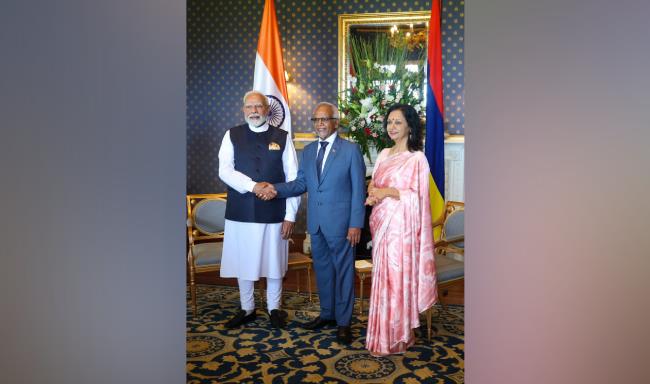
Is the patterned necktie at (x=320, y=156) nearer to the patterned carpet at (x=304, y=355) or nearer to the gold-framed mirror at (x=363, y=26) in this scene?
the patterned carpet at (x=304, y=355)

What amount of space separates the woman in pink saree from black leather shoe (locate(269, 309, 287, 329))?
69cm

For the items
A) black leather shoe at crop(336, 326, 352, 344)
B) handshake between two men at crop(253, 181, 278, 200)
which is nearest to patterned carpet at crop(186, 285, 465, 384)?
black leather shoe at crop(336, 326, 352, 344)

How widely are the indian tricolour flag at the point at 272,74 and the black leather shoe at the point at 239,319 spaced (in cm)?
208

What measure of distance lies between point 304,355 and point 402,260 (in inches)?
30.3

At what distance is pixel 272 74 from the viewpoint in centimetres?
514

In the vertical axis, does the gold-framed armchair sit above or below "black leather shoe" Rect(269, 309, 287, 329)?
above

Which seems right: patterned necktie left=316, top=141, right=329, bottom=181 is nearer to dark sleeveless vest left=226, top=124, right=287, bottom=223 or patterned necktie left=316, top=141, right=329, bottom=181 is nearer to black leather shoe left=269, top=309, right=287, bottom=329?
dark sleeveless vest left=226, top=124, right=287, bottom=223

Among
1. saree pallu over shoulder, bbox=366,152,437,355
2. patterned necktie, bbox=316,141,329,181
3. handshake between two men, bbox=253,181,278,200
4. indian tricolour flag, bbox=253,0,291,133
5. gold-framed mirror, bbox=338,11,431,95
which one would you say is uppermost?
gold-framed mirror, bbox=338,11,431,95

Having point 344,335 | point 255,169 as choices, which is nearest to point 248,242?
point 255,169

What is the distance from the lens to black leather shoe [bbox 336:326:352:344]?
3137 millimetres

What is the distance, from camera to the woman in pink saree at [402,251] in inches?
116
